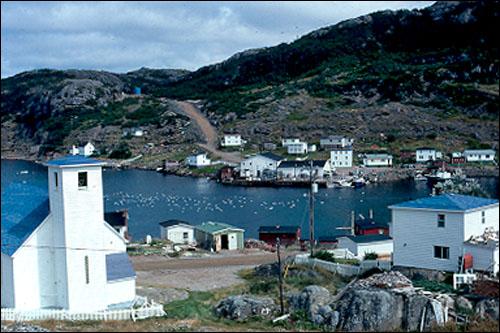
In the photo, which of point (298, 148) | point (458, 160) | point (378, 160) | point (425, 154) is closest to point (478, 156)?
point (458, 160)

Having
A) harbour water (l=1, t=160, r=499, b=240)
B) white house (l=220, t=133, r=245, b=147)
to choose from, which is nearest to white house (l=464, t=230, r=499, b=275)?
harbour water (l=1, t=160, r=499, b=240)

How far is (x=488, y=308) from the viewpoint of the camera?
10633mm

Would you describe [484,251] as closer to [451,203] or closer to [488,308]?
[451,203]

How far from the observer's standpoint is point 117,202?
1601 inches

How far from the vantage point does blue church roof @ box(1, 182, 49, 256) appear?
11484 millimetres

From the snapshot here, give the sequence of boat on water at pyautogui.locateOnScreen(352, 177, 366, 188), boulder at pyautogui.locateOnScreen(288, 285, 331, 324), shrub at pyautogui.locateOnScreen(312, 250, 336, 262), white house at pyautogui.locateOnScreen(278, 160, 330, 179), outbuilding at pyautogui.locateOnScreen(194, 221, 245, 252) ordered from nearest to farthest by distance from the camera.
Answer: boulder at pyautogui.locateOnScreen(288, 285, 331, 324) < shrub at pyautogui.locateOnScreen(312, 250, 336, 262) < outbuilding at pyautogui.locateOnScreen(194, 221, 245, 252) < boat on water at pyautogui.locateOnScreen(352, 177, 366, 188) < white house at pyautogui.locateOnScreen(278, 160, 330, 179)

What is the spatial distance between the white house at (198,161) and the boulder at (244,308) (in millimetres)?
46086

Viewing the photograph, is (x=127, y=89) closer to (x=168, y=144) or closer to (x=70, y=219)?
(x=168, y=144)

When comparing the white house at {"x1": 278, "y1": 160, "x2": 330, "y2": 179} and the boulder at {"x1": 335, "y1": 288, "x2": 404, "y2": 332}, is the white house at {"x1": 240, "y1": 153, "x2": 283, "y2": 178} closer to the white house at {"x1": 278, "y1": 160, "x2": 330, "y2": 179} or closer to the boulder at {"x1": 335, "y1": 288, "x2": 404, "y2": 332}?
the white house at {"x1": 278, "y1": 160, "x2": 330, "y2": 179}

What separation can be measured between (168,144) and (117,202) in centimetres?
2767

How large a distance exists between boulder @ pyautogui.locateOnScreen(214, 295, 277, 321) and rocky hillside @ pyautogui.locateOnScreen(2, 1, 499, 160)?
23927 millimetres

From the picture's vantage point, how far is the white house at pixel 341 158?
5258 cm

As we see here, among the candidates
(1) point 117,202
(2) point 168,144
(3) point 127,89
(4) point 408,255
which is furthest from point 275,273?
(3) point 127,89

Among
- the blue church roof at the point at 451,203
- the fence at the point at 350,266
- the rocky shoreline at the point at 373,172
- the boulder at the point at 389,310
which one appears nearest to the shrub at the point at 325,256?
the fence at the point at 350,266
